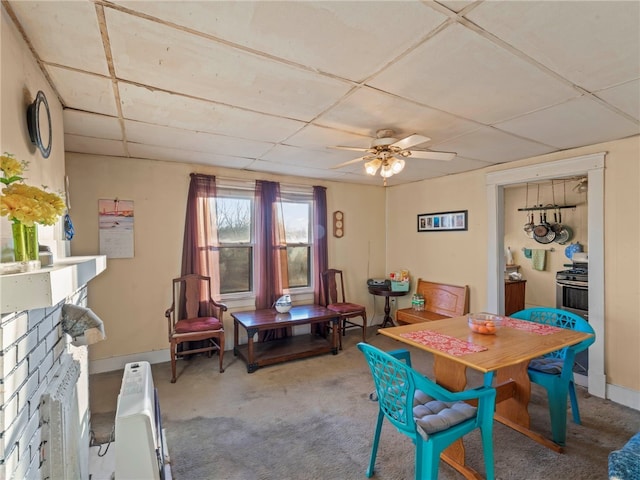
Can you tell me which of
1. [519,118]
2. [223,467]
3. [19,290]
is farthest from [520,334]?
[19,290]

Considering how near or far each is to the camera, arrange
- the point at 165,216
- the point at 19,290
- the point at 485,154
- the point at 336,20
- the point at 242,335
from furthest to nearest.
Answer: the point at 242,335 → the point at 165,216 → the point at 485,154 → the point at 336,20 → the point at 19,290

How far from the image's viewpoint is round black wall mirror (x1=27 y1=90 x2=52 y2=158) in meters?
1.41

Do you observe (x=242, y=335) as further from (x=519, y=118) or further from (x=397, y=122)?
(x=519, y=118)

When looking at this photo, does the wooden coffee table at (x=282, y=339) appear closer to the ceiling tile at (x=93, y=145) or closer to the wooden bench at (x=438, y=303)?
the wooden bench at (x=438, y=303)

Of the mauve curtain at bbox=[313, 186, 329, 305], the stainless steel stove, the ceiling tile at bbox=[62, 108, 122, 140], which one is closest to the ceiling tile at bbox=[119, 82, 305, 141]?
the ceiling tile at bbox=[62, 108, 122, 140]

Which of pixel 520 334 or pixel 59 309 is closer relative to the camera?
pixel 59 309

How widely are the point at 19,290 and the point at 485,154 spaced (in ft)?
11.9

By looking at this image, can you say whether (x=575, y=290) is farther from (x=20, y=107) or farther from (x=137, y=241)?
(x=20, y=107)

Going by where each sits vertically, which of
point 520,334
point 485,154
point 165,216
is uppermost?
point 485,154

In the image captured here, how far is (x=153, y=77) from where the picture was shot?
1.74m

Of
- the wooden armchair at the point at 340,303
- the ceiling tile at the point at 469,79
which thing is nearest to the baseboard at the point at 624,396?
the wooden armchair at the point at 340,303

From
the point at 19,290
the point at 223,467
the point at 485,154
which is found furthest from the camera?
the point at 485,154

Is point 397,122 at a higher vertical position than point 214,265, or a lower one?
higher

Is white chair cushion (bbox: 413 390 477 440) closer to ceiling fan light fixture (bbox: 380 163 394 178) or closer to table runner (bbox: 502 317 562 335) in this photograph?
table runner (bbox: 502 317 562 335)
